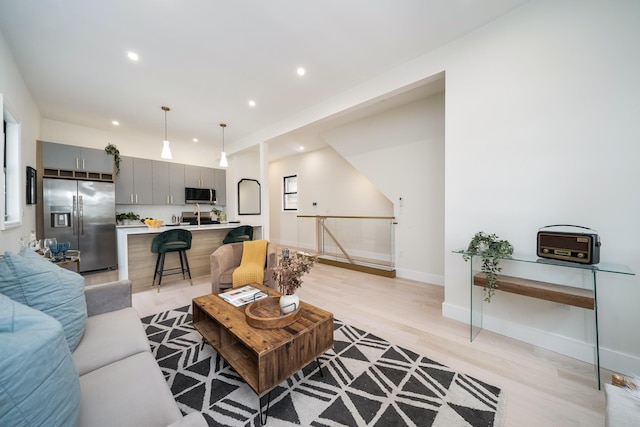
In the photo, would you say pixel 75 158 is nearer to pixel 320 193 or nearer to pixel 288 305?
pixel 320 193

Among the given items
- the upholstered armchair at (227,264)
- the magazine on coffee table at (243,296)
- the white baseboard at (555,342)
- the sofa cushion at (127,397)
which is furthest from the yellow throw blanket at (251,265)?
the white baseboard at (555,342)

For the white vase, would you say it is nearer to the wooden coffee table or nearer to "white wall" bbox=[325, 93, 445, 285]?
the wooden coffee table

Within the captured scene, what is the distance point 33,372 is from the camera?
0.66 metres

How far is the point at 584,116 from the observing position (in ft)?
6.42

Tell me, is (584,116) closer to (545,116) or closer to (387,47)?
(545,116)

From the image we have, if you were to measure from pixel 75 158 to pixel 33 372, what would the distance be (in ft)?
18.2

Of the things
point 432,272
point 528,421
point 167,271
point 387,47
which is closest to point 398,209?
point 432,272

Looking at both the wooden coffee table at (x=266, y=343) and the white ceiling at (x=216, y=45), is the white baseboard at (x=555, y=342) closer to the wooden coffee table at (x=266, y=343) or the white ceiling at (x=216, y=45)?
the wooden coffee table at (x=266, y=343)

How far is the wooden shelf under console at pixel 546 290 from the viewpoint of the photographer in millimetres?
1813

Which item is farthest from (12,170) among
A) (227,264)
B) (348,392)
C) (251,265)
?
(348,392)

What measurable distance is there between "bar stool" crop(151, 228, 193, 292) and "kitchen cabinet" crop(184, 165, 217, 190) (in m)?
2.60

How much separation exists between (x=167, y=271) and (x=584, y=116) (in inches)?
214

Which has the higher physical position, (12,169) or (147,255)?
(12,169)

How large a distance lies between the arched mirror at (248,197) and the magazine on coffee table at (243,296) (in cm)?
423
